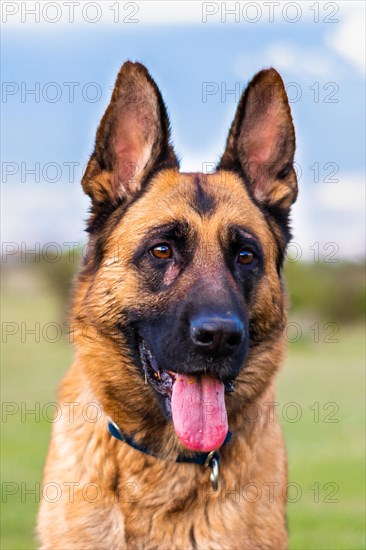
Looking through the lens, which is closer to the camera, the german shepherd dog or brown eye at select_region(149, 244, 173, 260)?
the german shepherd dog

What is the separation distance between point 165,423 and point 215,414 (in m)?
0.39

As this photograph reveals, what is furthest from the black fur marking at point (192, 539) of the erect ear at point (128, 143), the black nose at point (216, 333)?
the erect ear at point (128, 143)

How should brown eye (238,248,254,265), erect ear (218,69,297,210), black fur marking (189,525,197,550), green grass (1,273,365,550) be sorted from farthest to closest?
green grass (1,273,365,550)
erect ear (218,69,297,210)
brown eye (238,248,254,265)
black fur marking (189,525,197,550)

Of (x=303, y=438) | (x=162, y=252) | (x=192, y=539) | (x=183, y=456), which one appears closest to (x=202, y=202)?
(x=162, y=252)

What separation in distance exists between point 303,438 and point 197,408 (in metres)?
13.7

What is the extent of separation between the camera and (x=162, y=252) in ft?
15.1

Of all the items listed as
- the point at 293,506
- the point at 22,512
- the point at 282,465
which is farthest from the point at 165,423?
the point at 293,506

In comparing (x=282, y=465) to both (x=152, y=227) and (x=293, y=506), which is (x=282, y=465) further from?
(x=293, y=506)

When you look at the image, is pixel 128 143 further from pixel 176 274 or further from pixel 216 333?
pixel 216 333

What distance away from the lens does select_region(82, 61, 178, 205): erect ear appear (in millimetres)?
4738

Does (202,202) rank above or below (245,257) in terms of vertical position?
above

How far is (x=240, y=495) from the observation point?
15.2 feet

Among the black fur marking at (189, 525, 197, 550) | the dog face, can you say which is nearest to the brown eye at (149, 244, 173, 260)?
Answer: the dog face

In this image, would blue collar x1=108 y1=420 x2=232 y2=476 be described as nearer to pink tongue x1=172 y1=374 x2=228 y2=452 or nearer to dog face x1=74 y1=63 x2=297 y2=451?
dog face x1=74 y1=63 x2=297 y2=451
